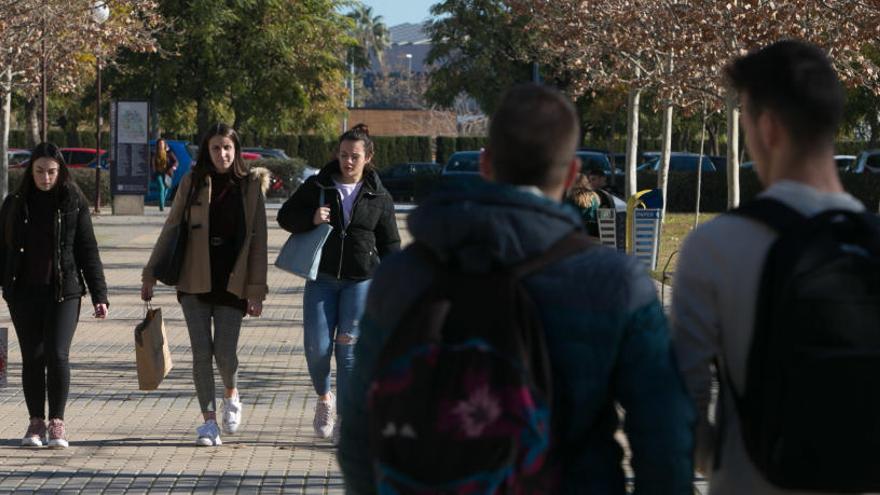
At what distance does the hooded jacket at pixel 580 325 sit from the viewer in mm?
2783

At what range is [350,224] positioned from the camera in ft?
28.3

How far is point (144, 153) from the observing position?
116 ft

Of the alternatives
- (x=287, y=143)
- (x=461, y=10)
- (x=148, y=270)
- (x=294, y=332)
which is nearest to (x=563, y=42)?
(x=294, y=332)

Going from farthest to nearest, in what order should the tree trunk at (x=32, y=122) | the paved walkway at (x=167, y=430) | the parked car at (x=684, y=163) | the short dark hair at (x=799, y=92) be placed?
the tree trunk at (x=32, y=122)
the parked car at (x=684, y=163)
the paved walkway at (x=167, y=430)
the short dark hair at (x=799, y=92)

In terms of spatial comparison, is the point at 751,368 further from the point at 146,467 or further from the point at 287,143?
the point at 287,143

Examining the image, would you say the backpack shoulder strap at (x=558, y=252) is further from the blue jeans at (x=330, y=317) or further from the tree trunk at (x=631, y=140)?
the tree trunk at (x=631, y=140)

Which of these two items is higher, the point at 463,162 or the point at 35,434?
the point at 463,162

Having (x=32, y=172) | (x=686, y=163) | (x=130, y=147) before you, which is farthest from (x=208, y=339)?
(x=686, y=163)

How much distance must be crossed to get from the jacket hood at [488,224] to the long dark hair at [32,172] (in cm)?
608

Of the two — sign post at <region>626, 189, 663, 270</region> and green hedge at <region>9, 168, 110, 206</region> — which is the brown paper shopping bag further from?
green hedge at <region>9, 168, 110, 206</region>

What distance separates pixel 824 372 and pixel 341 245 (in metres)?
5.85

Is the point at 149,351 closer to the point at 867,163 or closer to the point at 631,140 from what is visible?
the point at 631,140

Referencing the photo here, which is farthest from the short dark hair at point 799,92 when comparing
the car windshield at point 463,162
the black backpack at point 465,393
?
the car windshield at point 463,162

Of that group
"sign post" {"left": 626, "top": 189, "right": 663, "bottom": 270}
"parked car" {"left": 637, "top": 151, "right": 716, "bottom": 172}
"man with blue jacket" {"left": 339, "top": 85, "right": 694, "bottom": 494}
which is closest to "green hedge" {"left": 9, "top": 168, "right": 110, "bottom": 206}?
"parked car" {"left": 637, "top": 151, "right": 716, "bottom": 172}
